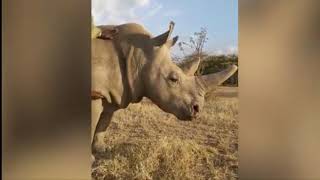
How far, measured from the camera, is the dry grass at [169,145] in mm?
2814

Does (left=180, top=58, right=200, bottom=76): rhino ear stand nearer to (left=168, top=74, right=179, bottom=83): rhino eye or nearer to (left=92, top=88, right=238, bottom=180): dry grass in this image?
(left=168, top=74, right=179, bottom=83): rhino eye

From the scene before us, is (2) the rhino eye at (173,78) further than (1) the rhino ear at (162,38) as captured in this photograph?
Yes

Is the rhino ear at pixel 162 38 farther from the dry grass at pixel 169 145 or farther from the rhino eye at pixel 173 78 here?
the dry grass at pixel 169 145

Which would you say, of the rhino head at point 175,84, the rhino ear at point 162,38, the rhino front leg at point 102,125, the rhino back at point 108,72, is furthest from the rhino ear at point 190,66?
the rhino front leg at point 102,125

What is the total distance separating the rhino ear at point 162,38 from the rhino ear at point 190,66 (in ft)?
0.70

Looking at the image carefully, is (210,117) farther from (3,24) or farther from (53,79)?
(3,24)

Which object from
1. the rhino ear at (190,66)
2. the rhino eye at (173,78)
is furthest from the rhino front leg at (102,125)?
the rhino ear at (190,66)

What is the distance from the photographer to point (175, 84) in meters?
2.89

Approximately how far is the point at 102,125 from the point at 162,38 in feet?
2.31

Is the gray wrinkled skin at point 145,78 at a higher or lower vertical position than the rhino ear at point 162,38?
lower

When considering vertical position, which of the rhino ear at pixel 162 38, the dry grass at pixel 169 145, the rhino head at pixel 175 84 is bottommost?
the dry grass at pixel 169 145

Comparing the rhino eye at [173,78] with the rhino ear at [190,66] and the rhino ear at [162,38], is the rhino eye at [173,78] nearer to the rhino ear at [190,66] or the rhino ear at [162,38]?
the rhino ear at [190,66]

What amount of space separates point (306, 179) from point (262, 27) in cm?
72

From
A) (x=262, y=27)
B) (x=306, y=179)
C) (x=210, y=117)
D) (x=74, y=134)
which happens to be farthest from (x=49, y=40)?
(x=210, y=117)
